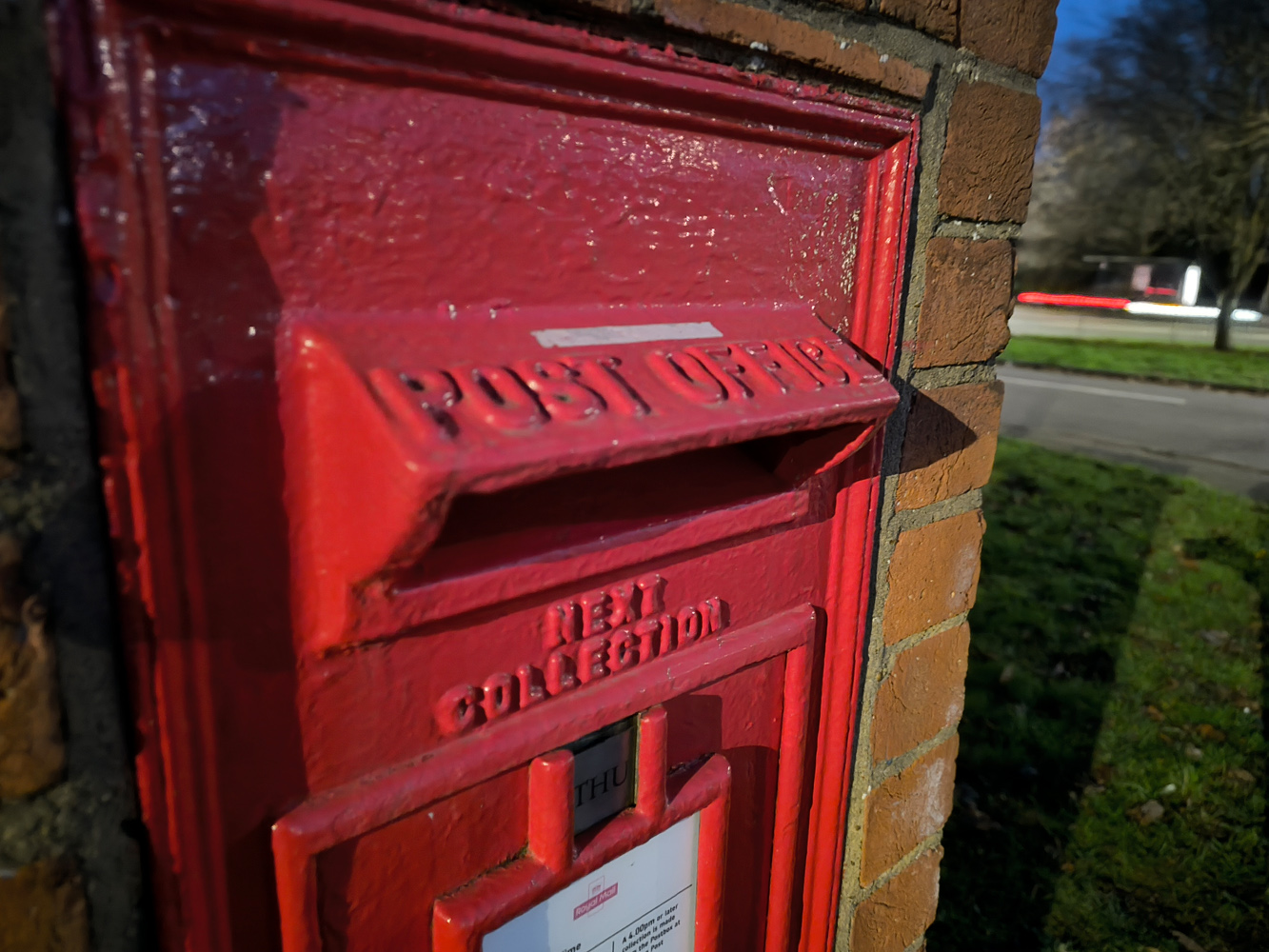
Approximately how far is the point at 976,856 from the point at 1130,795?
57cm

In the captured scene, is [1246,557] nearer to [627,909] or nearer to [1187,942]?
[1187,942]

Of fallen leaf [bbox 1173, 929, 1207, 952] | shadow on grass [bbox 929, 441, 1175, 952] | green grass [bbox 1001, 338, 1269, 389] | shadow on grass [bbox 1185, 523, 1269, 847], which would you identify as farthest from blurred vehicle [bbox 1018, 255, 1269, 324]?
fallen leaf [bbox 1173, 929, 1207, 952]

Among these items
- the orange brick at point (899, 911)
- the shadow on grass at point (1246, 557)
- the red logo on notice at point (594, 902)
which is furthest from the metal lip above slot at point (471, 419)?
the shadow on grass at point (1246, 557)

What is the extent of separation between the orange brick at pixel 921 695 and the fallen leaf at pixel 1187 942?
4.18 ft

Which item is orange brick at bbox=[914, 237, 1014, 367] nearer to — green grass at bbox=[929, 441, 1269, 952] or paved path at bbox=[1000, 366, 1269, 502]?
green grass at bbox=[929, 441, 1269, 952]

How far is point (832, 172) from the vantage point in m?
0.75

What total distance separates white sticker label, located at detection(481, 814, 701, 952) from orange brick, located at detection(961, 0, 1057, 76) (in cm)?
85

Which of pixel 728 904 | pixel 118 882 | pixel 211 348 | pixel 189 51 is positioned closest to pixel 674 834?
pixel 728 904

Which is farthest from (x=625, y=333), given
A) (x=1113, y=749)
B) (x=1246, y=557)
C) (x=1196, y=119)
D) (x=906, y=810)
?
(x=1196, y=119)

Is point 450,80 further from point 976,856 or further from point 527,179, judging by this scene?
point 976,856

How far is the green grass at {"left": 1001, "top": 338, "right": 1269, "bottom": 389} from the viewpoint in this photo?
10.1 meters

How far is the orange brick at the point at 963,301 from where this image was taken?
91 cm

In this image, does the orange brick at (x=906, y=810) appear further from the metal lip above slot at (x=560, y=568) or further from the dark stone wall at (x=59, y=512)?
the dark stone wall at (x=59, y=512)

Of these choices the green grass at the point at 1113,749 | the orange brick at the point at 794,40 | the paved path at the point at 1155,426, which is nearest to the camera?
the orange brick at the point at 794,40
